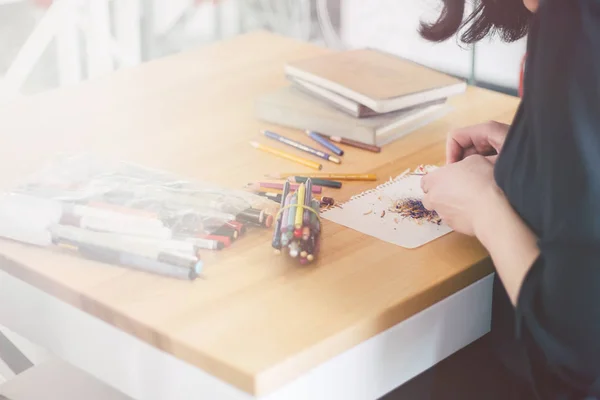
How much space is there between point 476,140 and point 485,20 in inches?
6.6

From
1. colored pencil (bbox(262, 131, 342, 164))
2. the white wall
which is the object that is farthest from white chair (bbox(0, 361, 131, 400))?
the white wall

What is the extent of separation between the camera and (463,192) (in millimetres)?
896

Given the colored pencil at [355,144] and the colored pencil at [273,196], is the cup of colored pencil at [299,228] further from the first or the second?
the colored pencil at [355,144]

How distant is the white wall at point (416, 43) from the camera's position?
1.99 metres

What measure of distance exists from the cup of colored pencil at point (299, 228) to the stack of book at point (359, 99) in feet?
0.94

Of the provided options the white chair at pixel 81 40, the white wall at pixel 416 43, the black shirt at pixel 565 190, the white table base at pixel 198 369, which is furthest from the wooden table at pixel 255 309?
the white wall at pixel 416 43

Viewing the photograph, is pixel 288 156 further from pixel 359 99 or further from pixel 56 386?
pixel 56 386

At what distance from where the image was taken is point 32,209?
91cm

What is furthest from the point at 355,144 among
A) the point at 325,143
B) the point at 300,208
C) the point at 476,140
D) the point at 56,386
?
the point at 56,386

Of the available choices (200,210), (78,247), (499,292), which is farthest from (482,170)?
(78,247)

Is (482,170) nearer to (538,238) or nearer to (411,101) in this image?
(538,238)

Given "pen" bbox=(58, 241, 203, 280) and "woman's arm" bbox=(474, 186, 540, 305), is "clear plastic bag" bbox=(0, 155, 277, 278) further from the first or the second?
"woman's arm" bbox=(474, 186, 540, 305)

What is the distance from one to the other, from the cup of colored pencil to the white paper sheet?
5cm

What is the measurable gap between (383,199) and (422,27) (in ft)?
1.00
